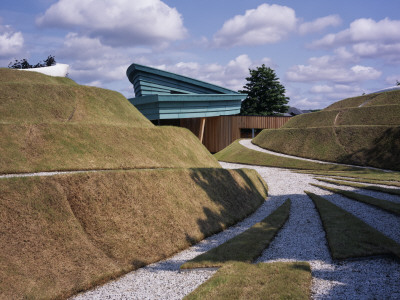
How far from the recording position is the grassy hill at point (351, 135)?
50.8 metres

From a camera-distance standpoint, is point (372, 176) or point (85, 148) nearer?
point (85, 148)

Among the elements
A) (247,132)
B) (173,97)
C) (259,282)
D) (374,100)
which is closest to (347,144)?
(374,100)

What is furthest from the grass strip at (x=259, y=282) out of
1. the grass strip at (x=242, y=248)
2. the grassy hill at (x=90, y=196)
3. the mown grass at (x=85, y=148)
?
the mown grass at (x=85, y=148)

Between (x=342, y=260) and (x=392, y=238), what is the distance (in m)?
4.40

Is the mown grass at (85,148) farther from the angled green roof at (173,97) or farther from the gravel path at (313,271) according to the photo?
the angled green roof at (173,97)

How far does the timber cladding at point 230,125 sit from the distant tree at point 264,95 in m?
22.8

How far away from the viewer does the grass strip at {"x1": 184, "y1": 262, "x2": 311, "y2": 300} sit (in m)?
12.0

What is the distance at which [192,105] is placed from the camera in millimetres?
63000

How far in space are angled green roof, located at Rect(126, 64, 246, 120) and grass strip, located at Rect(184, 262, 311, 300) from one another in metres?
44.0

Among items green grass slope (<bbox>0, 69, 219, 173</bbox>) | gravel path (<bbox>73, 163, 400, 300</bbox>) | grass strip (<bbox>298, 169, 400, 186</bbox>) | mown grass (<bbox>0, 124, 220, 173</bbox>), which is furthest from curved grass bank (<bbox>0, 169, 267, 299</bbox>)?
grass strip (<bbox>298, 169, 400, 186</bbox>)

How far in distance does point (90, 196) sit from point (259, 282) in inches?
346

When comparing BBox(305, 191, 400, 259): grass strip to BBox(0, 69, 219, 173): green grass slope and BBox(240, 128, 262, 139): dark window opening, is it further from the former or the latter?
BBox(240, 128, 262, 139): dark window opening

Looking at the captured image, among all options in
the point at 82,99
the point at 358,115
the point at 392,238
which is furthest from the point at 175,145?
the point at 358,115

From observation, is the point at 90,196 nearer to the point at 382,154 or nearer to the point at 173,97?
the point at 173,97
